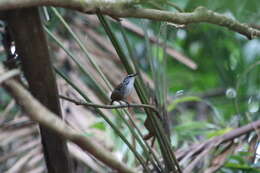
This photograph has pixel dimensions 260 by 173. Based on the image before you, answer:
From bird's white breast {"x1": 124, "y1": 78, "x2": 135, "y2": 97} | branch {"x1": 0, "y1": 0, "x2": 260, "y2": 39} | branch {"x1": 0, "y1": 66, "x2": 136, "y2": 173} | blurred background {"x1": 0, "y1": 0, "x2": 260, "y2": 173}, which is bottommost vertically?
blurred background {"x1": 0, "y1": 0, "x2": 260, "y2": 173}

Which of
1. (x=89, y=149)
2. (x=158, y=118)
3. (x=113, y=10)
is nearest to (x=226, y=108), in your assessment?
(x=158, y=118)

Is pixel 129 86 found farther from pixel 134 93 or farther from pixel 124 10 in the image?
pixel 134 93

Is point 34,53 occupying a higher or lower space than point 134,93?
higher

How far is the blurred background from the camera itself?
145cm

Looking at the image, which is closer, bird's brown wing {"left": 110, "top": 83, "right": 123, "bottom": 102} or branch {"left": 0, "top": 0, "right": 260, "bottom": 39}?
branch {"left": 0, "top": 0, "right": 260, "bottom": 39}

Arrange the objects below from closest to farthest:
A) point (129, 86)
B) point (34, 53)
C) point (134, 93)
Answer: point (34, 53)
point (129, 86)
point (134, 93)

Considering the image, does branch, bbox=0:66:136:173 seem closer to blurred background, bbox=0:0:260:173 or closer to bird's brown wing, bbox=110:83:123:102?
blurred background, bbox=0:0:260:173

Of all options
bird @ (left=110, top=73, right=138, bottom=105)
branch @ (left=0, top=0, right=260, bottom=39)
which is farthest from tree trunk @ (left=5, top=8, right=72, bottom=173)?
bird @ (left=110, top=73, right=138, bottom=105)

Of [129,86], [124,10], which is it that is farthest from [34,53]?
[129,86]

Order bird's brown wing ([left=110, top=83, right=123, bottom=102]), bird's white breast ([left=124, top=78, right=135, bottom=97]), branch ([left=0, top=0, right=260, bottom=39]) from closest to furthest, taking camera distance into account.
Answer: branch ([left=0, top=0, right=260, bottom=39])
bird's white breast ([left=124, top=78, right=135, bottom=97])
bird's brown wing ([left=110, top=83, right=123, bottom=102])

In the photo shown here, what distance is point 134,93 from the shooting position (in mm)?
2061

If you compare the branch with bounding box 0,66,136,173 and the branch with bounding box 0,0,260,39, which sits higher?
the branch with bounding box 0,0,260,39

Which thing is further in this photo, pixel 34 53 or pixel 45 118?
pixel 34 53

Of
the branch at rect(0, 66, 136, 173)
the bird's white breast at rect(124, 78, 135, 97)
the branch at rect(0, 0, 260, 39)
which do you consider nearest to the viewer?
the branch at rect(0, 66, 136, 173)
